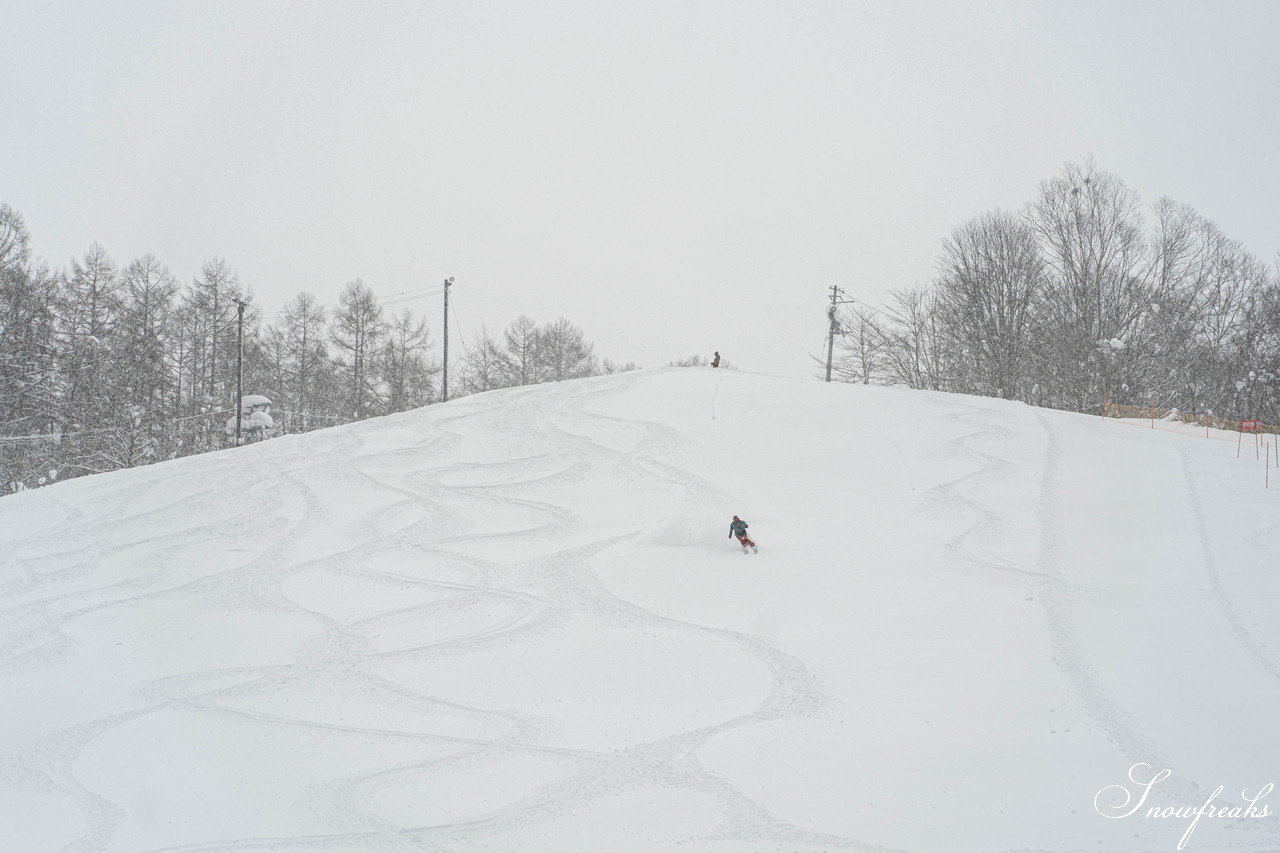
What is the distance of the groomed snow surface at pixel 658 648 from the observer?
6.80m

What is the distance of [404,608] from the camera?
38.5ft

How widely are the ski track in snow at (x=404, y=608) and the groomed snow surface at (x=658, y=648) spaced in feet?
0.18

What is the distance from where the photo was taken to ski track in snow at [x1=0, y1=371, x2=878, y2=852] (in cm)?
700

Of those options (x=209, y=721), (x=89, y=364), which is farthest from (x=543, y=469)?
(x=89, y=364)

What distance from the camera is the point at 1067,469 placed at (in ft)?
53.5

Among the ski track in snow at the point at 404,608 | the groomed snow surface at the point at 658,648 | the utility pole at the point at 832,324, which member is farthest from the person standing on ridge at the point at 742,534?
the utility pole at the point at 832,324

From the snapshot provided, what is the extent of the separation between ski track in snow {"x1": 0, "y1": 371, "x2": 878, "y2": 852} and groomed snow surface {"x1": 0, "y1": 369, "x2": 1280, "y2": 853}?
0.06 m

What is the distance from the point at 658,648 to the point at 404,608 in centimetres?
429

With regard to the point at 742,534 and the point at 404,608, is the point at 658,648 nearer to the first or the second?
the point at 742,534

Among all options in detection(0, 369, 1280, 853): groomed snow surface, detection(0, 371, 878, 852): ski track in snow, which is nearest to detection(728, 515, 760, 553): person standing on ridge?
detection(0, 369, 1280, 853): groomed snow surface

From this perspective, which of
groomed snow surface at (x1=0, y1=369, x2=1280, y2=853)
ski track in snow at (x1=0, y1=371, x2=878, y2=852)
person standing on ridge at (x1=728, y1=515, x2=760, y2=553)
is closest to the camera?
groomed snow surface at (x1=0, y1=369, x2=1280, y2=853)

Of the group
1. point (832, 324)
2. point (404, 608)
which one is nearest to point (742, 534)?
point (404, 608)

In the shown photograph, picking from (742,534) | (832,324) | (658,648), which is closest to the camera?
(658,648)

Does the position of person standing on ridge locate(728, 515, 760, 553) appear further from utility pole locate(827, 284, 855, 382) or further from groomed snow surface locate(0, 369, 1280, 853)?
utility pole locate(827, 284, 855, 382)
